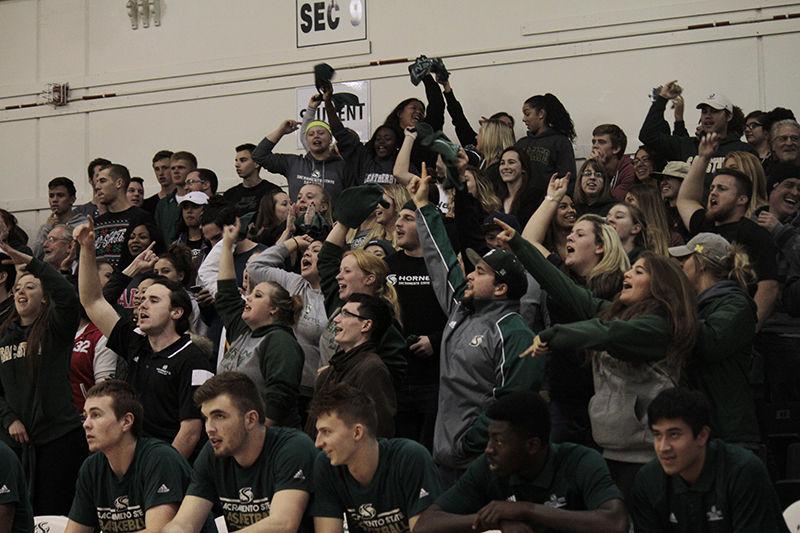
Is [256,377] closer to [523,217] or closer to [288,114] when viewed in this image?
[523,217]

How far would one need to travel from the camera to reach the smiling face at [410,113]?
925cm

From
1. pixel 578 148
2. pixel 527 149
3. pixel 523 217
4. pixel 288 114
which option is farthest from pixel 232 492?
pixel 288 114

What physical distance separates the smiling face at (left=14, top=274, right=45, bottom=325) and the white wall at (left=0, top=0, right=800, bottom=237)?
453 cm

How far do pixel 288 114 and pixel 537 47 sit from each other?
246 centimetres

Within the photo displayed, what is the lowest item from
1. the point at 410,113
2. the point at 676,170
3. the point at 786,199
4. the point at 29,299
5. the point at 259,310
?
the point at 259,310

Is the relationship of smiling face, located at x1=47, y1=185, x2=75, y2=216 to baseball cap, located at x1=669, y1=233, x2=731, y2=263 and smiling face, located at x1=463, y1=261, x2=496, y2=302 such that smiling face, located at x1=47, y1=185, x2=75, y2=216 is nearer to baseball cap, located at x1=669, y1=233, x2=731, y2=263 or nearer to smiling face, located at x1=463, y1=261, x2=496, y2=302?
smiling face, located at x1=463, y1=261, x2=496, y2=302

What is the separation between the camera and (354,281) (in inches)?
241

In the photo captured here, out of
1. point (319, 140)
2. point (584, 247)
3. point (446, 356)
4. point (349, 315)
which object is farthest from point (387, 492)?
point (319, 140)

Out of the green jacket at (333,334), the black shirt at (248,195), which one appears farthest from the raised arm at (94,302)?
the black shirt at (248,195)

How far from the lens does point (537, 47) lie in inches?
405

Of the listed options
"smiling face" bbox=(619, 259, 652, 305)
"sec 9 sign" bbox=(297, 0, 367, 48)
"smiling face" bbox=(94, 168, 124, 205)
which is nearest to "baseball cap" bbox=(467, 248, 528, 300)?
"smiling face" bbox=(619, 259, 652, 305)

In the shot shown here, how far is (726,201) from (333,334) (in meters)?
2.16

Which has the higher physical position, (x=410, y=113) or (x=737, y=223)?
(x=410, y=113)

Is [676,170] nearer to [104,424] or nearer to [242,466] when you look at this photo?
[242,466]
